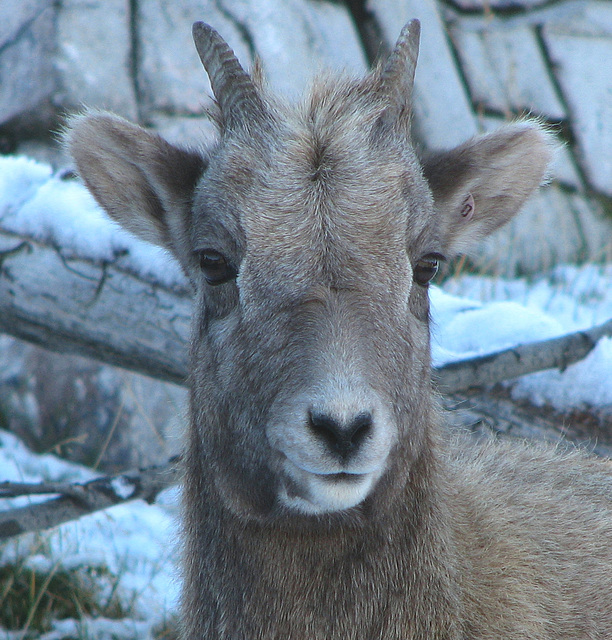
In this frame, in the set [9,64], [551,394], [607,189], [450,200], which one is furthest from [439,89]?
[450,200]

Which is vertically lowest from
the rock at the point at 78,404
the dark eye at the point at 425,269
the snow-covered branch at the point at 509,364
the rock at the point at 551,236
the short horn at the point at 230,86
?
the snow-covered branch at the point at 509,364

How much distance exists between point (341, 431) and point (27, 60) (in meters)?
6.25

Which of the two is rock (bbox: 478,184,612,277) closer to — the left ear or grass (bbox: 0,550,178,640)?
the left ear

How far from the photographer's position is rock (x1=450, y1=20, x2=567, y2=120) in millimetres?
10219

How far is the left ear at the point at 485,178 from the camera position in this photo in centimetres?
340

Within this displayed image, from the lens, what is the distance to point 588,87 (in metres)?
10.6

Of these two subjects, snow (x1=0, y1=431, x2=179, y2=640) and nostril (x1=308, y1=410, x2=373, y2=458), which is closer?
nostril (x1=308, y1=410, x2=373, y2=458)

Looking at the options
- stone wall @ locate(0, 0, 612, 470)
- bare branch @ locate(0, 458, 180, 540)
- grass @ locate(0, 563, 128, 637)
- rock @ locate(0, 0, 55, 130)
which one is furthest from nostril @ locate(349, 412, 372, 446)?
rock @ locate(0, 0, 55, 130)

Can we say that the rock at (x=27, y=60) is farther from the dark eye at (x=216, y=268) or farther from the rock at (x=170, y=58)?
the dark eye at (x=216, y=268)

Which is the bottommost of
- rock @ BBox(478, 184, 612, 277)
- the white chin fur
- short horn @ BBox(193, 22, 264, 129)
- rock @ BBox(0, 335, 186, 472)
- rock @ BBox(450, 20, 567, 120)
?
the white chin fur

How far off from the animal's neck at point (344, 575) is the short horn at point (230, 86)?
1474 mm

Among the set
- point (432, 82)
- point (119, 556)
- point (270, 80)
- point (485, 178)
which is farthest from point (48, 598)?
point (432, 82)

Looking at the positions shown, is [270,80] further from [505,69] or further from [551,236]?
[505,69]

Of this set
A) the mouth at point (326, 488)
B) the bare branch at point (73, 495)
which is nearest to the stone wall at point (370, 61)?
the bare branch at point (73, 495)
